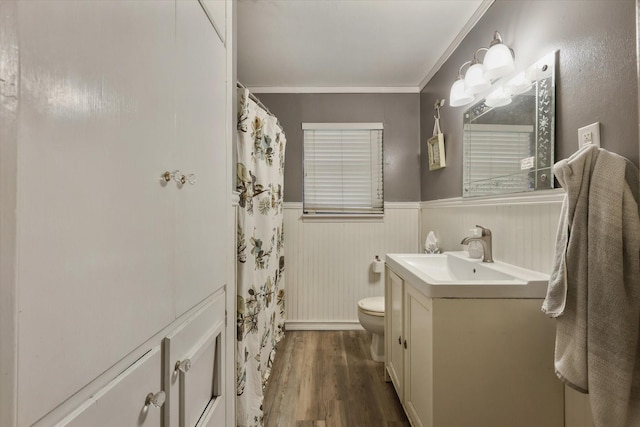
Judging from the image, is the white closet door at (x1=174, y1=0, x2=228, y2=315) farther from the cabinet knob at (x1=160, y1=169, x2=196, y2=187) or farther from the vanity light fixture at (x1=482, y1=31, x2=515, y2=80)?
the vanity light fixture at (x1=482, y1=31, x2=515, y2=80)

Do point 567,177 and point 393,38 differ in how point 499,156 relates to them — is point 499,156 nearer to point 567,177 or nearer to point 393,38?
point 567,177

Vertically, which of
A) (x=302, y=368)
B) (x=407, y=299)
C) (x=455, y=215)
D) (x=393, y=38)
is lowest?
(x=302, y=368)

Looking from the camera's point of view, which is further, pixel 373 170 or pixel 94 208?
pixel 373 170

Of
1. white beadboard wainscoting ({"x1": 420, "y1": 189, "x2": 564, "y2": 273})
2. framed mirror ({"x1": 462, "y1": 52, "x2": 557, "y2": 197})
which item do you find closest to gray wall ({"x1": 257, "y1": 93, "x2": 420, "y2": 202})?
white beadboard wainscoting ({"x1": 420, "y1": 189, "x2": 564, "y2": 273})

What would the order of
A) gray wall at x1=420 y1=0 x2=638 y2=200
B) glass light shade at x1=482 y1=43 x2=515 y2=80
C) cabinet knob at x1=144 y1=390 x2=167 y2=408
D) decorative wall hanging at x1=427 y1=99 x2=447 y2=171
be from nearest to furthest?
cabinet knob at x1=144 y1=390 x2=167 y2=408 → gray wall at x1=420 y1=0 x2=638 y2=200 → glass light shade at x1=482 y1=43 x2=515 y2=80 → decorative wall hanging at x1=427 y1=99 x2=447 y2=171

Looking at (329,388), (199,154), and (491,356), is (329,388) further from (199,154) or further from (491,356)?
(199,154)

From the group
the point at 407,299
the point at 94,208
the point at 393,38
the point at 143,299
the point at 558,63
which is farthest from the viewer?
the point at 393,38

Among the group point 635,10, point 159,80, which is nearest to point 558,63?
point 635,10

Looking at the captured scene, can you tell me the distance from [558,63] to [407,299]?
1.22m

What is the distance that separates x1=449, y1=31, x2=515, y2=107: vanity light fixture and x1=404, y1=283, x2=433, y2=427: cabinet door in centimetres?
114

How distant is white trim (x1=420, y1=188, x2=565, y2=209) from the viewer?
127 cm

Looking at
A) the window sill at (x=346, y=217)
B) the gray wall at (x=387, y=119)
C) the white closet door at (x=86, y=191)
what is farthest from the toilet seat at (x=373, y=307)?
the white closet door at (x=86, y=191)

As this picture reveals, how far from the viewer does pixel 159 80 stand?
611mm

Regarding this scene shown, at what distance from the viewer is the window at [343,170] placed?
3.00 m
